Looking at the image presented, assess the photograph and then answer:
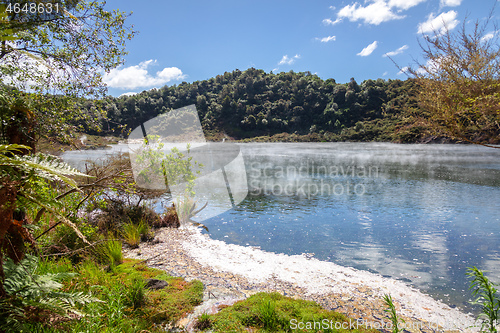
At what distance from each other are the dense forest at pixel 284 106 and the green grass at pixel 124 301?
76.5 metres

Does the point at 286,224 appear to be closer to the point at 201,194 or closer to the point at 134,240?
the point at 134,240

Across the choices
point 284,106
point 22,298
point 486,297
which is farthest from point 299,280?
point 284,106

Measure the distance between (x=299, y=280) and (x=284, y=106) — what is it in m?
111

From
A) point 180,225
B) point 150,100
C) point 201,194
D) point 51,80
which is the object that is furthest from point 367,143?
point 51,80

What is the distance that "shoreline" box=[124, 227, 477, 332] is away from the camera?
464cm

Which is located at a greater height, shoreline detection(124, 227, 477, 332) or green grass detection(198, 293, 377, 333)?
green grass detection(198, 293, 377, 333)

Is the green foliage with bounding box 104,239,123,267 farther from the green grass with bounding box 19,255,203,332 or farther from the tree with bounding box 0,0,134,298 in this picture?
the tree with bounding box 0,0,134,298

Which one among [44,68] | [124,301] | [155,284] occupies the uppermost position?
[44,68]

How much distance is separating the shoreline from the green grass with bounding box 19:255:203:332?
0.65m

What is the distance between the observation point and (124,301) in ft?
12.2

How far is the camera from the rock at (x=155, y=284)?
464cm

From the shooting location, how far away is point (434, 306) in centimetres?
505

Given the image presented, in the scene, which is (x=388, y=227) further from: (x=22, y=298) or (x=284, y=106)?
(x=284, y=106)

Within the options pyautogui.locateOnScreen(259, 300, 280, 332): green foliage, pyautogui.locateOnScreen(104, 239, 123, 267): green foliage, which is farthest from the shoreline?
pyautogui.locateOnScreen(259, 300, 280, 332): green foliage
